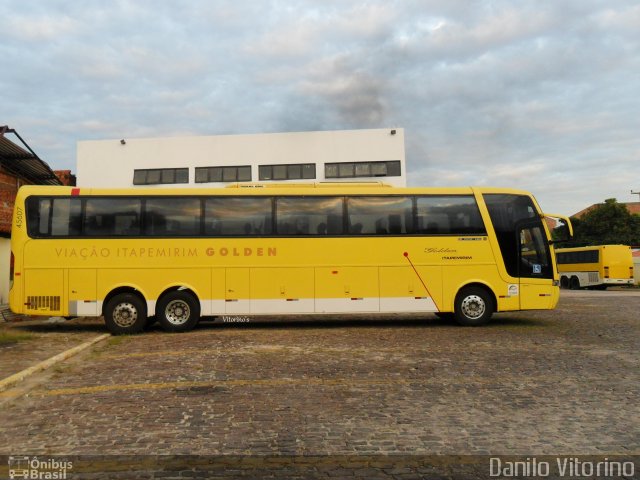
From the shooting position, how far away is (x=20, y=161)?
18422 millimetres

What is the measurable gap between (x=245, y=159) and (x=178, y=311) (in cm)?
2421

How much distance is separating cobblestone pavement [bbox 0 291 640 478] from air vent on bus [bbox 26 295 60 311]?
260 cm

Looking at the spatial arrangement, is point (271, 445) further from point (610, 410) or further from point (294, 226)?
point (294, 226)

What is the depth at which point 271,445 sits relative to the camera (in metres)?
4.46

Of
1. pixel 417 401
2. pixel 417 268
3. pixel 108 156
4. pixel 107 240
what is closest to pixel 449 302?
pixel 417 268

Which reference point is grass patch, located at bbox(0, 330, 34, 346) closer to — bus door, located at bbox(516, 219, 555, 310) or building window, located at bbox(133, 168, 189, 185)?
bus door, located at bbox(516, 219, 555, 310)

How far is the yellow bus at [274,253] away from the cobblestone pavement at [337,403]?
2091 mm

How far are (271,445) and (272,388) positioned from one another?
186cm

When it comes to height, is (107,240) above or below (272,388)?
above

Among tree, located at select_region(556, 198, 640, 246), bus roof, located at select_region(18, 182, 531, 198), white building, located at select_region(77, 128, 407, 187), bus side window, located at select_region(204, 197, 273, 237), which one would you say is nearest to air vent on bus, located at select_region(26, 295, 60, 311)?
bus roof, located at select_region(18, 182, 531, 198)

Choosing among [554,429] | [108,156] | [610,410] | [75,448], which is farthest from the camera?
[108,156]

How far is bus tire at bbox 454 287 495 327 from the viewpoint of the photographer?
12094 mm

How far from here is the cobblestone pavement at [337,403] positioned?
4352 mm

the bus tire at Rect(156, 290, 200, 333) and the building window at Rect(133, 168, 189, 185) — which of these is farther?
the building window at Rect(133, 168, 189, 185)
